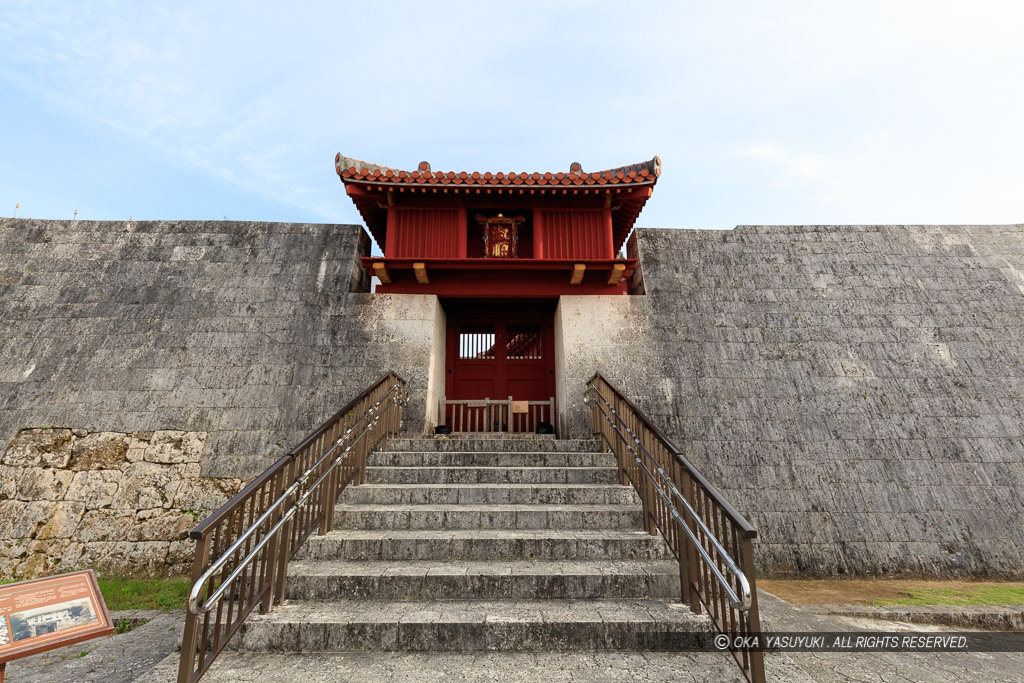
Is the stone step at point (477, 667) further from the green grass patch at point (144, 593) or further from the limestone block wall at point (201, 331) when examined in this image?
the limestone block wall at point (201, 331)

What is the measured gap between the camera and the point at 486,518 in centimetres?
443

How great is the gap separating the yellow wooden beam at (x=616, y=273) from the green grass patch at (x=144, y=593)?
7.15 m

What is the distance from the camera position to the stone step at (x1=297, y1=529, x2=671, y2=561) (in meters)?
3.96

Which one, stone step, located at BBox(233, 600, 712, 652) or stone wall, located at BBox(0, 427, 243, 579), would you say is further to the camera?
stone wall, located at BBox(0, 427, 243, 579)

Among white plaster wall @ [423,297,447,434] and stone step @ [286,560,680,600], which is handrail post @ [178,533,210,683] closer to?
stone step @ [286,560,680,600]

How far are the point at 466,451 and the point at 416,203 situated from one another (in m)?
4.61

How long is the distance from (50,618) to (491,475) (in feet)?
11.9

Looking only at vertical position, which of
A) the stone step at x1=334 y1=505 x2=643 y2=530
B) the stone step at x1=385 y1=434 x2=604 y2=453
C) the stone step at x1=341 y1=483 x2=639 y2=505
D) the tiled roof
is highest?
the tiled roof

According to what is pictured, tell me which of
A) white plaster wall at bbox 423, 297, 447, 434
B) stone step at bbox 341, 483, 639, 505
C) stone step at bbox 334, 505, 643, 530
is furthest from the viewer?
white plaster wall at bbox 423, 297, 447, 434

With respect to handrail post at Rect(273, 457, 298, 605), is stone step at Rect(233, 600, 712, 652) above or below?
below

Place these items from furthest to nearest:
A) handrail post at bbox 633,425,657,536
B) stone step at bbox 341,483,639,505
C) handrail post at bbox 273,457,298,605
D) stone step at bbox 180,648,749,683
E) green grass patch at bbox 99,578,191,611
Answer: green grass patch at bbox 99,578,191,611
stone step at bbox 341,483,639,505
handrail post at bbox 633,425,657,536
handrail post at bbox 273,457,298,605
stone step at bbox 180,648,749,683

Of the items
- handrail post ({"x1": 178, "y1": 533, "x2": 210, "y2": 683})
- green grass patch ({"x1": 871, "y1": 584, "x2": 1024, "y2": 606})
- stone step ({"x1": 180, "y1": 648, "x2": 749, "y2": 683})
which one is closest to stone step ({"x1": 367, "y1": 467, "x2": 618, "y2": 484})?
stone step ({"x1": 180, "y1": 648, "x2": 749, "y2": 683})

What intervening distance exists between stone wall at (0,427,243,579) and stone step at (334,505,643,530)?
A: 3.02 metres

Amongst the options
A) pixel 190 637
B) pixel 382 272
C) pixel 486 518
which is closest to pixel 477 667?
pixel 486 518
